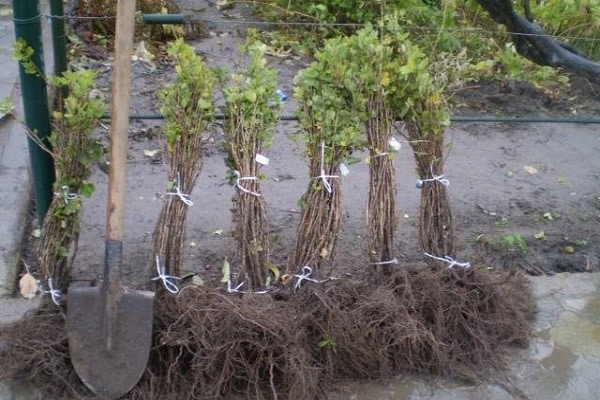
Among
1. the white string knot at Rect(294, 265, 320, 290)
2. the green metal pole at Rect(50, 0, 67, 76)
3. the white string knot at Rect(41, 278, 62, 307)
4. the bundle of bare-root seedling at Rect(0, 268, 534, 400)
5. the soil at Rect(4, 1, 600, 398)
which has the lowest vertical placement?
the bundle of bare-root seedling at Rect(0, 268, 534, 400)

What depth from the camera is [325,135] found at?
312 centimetres

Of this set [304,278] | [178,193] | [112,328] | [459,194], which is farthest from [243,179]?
[459,194]

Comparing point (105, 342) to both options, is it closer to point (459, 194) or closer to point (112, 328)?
point (112, 328)

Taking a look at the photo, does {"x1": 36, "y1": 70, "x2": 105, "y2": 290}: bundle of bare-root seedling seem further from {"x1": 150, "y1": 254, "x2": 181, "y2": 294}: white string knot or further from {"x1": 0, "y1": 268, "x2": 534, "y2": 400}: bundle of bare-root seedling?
{"x1": 150, "y1": 254, "x2": 181, "y2": 294}: white string knot

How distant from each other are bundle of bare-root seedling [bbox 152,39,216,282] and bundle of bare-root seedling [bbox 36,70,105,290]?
277 mm

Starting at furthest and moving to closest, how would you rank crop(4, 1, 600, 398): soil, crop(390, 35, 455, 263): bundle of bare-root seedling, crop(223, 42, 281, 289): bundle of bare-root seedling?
1. crop(4, 1, 600, 398): soil
2. crop(390, 35, 455, 263): bundle of bare-root seedling
3. crop(223, 42, 281, 289): bundle of bare-root seedling

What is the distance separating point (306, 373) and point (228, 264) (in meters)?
0.55

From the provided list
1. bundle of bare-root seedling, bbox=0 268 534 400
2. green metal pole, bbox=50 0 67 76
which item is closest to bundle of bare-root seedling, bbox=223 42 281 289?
bundle of bare-root seedling, bbox=0 268 534 400

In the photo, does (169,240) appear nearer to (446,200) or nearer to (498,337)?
(446,200)

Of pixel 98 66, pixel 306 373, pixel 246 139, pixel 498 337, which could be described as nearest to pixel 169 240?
pixel 246 139

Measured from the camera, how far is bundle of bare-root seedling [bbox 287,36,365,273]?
3100mm

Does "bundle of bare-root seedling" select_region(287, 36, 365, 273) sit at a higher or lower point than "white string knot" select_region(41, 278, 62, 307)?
higher

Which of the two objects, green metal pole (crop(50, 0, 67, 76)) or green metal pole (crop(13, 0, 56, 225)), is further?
green metal pole (crop(50, 0, 67, 76))

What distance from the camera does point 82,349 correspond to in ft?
9.64
